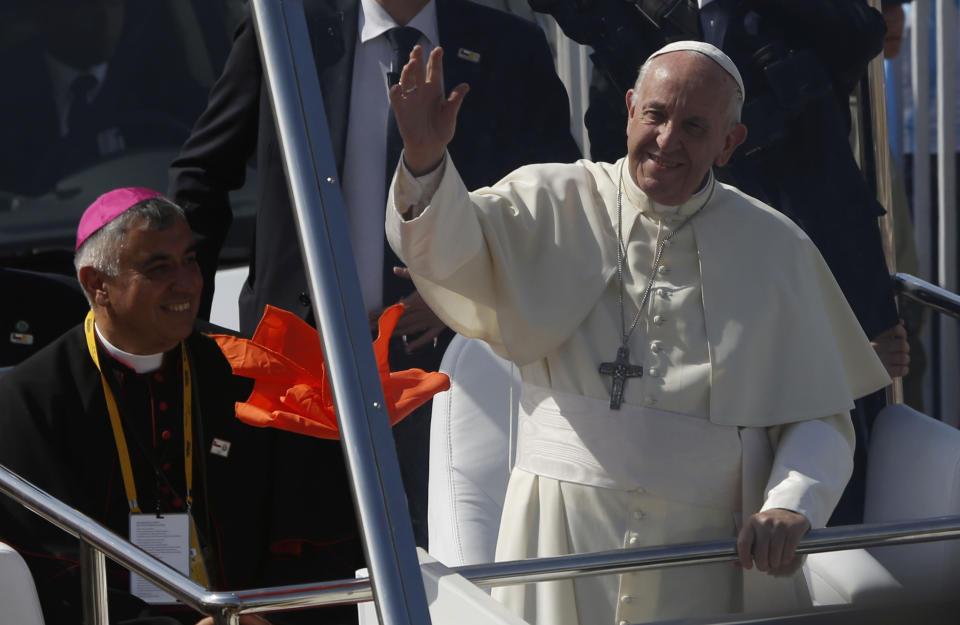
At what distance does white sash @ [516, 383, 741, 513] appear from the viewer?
2.39 m

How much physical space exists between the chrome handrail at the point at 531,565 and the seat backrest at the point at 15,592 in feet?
1.38

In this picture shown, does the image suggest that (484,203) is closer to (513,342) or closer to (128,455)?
(513,342)

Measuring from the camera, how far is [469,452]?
9.18 ft

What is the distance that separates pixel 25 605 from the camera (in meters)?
2.67

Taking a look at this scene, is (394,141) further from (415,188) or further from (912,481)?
(912,481)

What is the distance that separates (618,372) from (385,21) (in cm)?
75

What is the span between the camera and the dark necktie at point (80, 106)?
483 cm

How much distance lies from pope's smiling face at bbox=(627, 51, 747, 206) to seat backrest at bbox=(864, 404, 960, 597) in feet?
2.68

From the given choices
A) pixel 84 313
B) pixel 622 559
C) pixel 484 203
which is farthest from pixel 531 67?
pixel 84 313

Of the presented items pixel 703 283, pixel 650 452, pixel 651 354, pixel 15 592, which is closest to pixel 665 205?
pixel 703 283

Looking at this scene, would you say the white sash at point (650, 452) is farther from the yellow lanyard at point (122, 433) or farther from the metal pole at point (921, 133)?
the metal pole at point (921, 133)

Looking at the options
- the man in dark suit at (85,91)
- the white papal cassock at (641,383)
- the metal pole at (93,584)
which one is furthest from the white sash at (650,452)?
the man in dark suit at (85,91)

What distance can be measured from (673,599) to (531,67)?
3.24ft

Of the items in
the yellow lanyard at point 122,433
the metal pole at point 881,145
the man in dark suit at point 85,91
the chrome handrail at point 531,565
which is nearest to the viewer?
the chrome handrail at point 531,565
